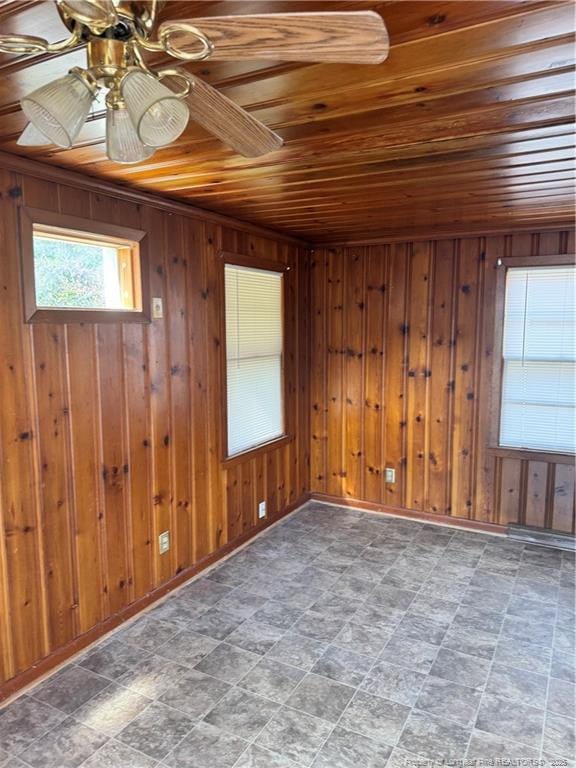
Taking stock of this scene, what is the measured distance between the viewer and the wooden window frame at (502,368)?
3.80 m

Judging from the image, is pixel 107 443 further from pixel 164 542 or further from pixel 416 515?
pixel 416 515

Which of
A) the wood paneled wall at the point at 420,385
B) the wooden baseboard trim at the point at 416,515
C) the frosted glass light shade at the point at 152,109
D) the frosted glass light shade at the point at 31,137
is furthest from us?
the wooden baseboard trim at the point at 416,515

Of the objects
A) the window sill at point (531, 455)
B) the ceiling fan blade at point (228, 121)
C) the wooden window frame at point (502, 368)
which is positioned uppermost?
the ceiling fan blade at point (228, 121)

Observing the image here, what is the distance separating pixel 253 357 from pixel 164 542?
154 centimetres

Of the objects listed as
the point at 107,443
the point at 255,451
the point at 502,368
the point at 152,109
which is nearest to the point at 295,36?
the point at 152,109

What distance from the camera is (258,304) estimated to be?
4.01 meters

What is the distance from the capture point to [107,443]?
2.73 metres

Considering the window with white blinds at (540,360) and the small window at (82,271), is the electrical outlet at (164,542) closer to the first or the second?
the small window at (82,271)

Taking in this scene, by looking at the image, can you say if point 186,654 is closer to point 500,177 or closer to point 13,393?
point 13,393

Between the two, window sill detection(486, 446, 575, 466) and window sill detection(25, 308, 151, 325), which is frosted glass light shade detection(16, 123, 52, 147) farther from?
window sill detection(486, 446, 575, 466)

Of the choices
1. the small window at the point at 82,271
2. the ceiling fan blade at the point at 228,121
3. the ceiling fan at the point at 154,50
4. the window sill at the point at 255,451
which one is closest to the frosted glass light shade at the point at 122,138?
the ceiling fan at the point at 154,50

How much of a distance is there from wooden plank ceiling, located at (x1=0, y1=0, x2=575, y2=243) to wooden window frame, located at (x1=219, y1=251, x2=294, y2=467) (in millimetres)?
504

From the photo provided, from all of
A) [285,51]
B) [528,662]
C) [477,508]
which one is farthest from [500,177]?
[477,508]

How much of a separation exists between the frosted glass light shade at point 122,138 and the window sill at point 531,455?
3.61 metres
